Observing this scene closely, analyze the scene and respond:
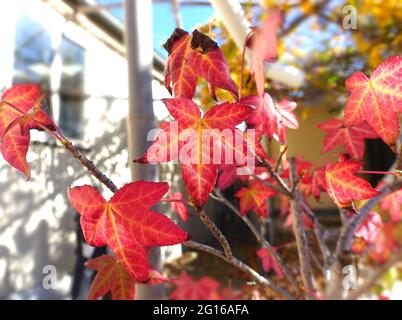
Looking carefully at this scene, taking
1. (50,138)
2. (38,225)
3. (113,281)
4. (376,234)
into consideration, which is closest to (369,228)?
(376,234)

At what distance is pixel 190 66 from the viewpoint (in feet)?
1.34

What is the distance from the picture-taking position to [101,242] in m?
0.37

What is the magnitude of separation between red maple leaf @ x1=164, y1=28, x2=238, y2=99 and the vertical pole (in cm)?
17

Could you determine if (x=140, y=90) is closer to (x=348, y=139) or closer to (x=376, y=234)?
(x=348, y=139)

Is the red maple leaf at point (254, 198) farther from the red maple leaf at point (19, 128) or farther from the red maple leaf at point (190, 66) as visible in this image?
the red maple leaf at point (19, 128)

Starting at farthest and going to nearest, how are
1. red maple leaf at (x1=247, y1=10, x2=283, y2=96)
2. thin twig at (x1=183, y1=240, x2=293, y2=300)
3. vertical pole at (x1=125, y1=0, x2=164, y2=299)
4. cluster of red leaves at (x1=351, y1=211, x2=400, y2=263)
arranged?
cluster of red leaves at (x1=351, y1=211, x2=400, y2=263) → vertical pole at (x1=125, y1=0, x2=164, y2=299) → thin twig at (x1=183, y1=240, x2=293, y2=300) → red maple leaf at (x1=247, y1=10, x2=283, y2=96)

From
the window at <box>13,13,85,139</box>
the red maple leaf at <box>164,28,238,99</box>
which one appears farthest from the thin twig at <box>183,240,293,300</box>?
the window at <box>13,13,85,139</box>

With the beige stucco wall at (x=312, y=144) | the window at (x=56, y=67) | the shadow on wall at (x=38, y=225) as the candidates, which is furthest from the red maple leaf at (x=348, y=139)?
the window at (x=56, y=67)

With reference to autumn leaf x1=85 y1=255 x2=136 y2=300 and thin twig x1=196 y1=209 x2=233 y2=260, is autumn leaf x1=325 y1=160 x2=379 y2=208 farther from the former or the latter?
autumn leaf x1=85 y1=255 x2=136 y2=300

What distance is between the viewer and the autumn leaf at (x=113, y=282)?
557 mm

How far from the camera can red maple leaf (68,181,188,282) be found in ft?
1.16
